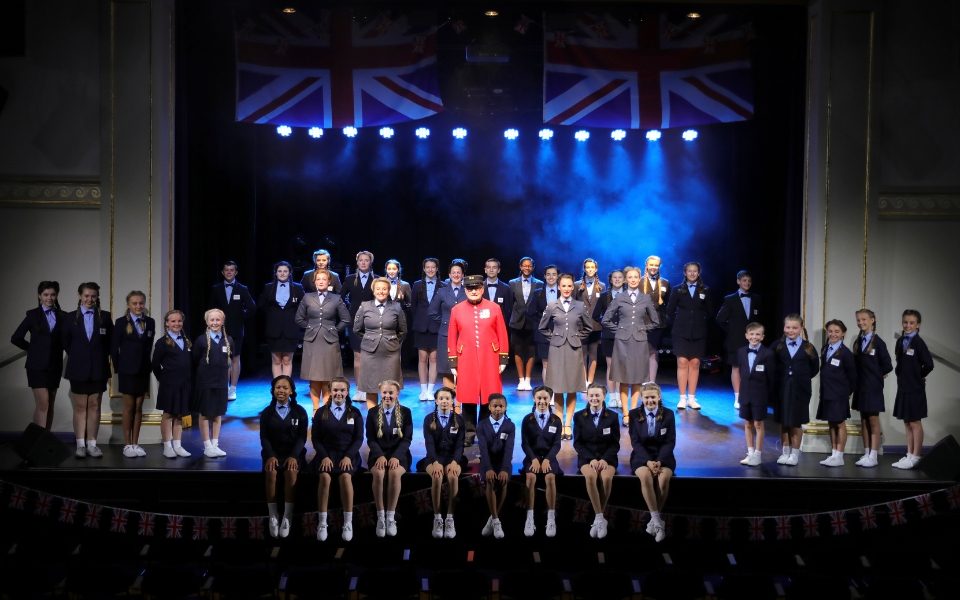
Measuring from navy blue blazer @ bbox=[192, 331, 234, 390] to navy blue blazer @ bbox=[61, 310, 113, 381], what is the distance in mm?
832

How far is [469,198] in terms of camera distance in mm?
13680

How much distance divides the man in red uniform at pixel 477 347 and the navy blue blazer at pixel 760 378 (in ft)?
6.60

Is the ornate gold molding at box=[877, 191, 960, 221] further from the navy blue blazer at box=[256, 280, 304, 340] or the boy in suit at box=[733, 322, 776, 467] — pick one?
the navy blue blazer at box=[256, 280, 304, 340]

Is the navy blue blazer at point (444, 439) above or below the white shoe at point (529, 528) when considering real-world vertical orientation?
above

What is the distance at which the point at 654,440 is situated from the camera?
780cm

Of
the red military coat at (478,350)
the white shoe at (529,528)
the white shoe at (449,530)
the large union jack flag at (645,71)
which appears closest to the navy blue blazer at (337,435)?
A: the white shoe at (449,530)

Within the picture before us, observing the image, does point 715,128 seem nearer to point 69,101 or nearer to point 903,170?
point 903,170

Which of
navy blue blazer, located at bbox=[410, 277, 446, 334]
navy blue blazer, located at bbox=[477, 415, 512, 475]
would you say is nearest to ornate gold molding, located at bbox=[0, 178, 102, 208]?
navy blue blazer, located at bbox=[410, 277, 446, 334]

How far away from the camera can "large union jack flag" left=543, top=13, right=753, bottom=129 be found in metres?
10.2

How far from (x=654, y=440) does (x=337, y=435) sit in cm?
242

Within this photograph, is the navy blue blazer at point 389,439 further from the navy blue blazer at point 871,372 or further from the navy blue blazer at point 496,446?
the navy blue blazer at point 871,372

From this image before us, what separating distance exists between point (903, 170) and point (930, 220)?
0.52 metres

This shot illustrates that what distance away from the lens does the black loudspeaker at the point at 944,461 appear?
816 centimetres

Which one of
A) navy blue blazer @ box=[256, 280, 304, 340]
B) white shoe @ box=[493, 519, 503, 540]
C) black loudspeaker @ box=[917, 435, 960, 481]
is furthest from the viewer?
navy blue blazer @ box=[256, 280, 304, 340]
